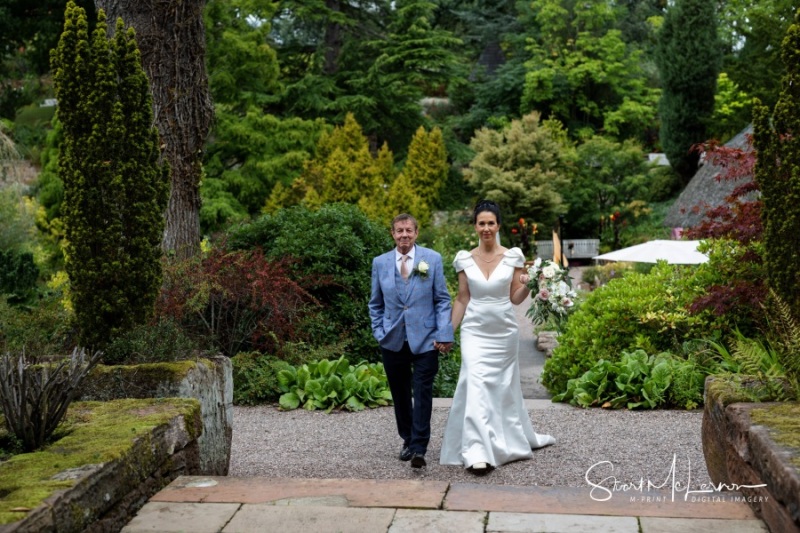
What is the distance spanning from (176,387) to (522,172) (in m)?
26.4

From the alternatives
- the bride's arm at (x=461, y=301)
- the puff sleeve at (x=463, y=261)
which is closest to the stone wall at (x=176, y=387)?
the bride's arm at (x=461, y=301)

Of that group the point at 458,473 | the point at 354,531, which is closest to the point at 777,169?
the point at 458,473

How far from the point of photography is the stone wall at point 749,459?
13.4ft

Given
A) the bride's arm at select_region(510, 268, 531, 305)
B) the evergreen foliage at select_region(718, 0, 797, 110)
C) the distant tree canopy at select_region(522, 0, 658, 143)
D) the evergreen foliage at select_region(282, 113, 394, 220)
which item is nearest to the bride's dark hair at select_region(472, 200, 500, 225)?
the bride's arm at select_region(510, 268, 531, 305)

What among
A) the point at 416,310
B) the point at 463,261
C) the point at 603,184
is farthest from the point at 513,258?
the point at 603,184

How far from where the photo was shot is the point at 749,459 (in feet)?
15.9

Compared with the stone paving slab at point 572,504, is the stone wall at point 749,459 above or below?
above

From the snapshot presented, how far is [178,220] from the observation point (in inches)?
448

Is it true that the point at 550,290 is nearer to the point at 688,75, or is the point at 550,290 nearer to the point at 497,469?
the point at 497,469

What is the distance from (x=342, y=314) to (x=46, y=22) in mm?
13992

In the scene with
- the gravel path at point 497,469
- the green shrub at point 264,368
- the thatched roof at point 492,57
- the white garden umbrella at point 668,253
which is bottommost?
the gravel path at point 497,469

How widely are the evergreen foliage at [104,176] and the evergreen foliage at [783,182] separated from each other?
4690 mm

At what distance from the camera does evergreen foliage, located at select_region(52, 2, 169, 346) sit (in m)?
6.93

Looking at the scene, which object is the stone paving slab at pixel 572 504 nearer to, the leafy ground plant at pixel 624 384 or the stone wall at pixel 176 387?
the stone wall at pixel 176 387
